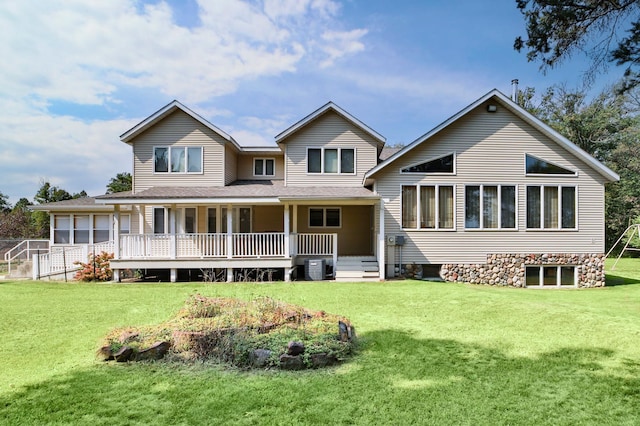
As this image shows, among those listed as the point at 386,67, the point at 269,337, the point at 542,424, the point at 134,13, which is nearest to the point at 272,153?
the point at 386,67

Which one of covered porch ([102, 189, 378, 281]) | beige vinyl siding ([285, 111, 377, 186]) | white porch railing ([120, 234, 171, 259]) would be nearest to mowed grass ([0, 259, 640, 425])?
covered porch ([102, 189, 378, 281])

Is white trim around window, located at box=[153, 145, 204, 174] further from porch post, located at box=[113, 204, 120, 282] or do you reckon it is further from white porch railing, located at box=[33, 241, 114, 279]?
white porch railing, located at box=[33, 241, 114, 279]

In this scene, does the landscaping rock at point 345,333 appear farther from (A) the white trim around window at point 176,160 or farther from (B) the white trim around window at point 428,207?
(A) the white trim around window at point 176,160

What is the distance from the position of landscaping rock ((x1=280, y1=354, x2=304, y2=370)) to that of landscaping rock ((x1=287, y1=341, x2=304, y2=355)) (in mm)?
92

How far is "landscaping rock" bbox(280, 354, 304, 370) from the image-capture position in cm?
519

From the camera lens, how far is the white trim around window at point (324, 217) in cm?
1755

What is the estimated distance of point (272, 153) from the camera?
18344 millimetres

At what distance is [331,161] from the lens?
55.4ft

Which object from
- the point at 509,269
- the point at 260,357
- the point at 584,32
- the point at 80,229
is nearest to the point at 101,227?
the point at 80,229

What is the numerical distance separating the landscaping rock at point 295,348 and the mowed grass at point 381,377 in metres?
0.34

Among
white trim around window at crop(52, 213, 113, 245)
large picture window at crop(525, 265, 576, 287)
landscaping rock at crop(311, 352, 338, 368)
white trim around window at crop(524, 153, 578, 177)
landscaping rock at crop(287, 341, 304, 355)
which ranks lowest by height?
large picture window at crop(525, 265, 576, 287)

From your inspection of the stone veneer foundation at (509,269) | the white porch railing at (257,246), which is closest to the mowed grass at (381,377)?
the white porch railing at (257,246)

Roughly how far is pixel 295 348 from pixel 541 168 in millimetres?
13755

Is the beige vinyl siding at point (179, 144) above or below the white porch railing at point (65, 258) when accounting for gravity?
above
